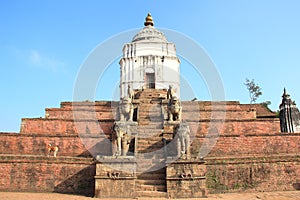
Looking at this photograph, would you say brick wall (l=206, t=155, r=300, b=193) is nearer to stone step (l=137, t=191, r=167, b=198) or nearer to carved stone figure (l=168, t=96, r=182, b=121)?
stone step (l=137, t=191, r=167, b=198)

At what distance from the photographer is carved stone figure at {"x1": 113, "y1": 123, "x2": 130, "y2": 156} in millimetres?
11227

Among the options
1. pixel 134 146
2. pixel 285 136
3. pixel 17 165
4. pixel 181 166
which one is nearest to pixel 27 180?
pixel 17 165

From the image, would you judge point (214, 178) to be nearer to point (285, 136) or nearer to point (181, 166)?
point (181, 166)

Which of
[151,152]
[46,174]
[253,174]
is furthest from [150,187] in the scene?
[46,174]

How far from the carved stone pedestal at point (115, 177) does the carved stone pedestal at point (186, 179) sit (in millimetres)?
1283

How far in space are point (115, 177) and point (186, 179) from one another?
2.42 meters

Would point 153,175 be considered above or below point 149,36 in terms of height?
below

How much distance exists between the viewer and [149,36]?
2792 cm

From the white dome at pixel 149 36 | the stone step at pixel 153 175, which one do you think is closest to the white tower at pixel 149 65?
the white dome at pixel 149 36

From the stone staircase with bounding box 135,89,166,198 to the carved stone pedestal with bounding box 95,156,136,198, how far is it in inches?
16.1

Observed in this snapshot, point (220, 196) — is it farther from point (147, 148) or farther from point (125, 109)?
point (125, 109)

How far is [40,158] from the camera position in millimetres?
11258

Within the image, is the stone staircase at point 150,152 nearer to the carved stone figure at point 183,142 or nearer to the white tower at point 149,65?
the carved stone figure at point 183,142

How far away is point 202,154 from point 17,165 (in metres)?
7.66
